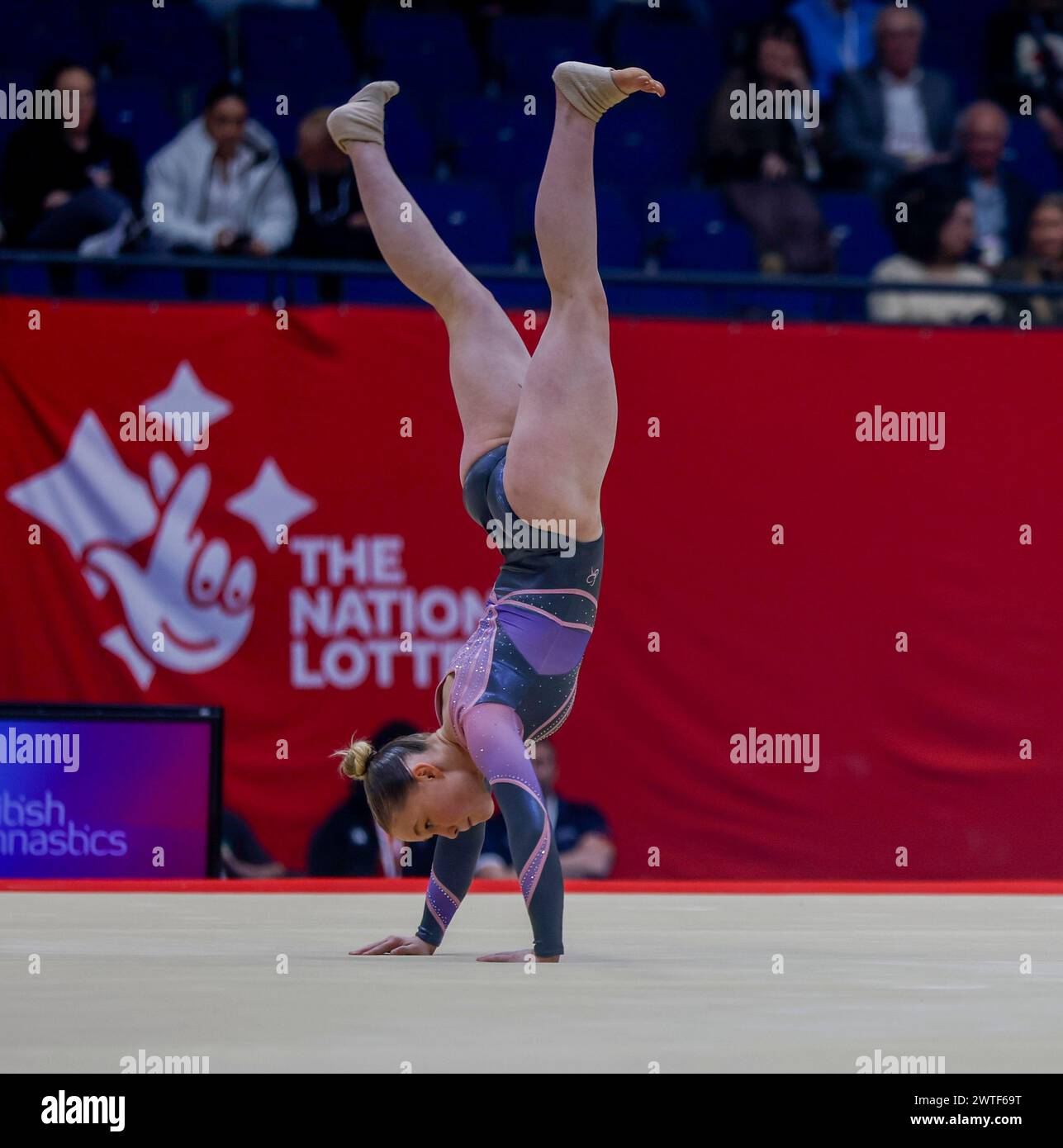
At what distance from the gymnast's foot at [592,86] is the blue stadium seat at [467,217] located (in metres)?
3.57

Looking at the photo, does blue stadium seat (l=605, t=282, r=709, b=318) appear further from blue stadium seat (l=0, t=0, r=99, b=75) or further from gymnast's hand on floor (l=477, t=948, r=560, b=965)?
gymnast's hand on floor (l=477, t=948, r=560, b=965)

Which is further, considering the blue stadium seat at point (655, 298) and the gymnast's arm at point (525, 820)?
the blue stadium seat at point (655, 298)

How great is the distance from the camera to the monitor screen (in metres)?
5.30

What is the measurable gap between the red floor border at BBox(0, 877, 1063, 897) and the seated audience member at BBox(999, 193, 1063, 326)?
101 inches

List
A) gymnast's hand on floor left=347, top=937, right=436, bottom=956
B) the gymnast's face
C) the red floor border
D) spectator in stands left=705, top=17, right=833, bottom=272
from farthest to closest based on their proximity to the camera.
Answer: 1. spectator in stands left=705, top=17, right=833, bottom=272
2. the red floor border
3. the gymnast's face
4. gymnast's hand on floor left=347, top=937, right=436, bottom=956

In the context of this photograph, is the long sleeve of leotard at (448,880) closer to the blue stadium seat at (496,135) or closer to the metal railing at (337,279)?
the metal railing at (337,279)

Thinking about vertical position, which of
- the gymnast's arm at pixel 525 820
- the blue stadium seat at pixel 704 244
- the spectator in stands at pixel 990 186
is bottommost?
the gymnast's arm at pixel 525 820

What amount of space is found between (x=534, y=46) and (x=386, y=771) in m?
5.50

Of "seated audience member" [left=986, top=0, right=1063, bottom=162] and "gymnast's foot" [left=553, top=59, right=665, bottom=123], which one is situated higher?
"seated audience member" [left=986, top=0, right=1063, bottom=162]

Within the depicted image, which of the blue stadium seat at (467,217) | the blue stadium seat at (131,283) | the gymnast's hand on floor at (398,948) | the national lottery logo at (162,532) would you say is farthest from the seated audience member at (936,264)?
the gymnast's hand on floor at (398,948)

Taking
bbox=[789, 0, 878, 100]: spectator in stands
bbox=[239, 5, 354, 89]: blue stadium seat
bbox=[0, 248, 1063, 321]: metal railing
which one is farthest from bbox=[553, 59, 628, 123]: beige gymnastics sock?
bbox=[789, 0, 878, 100]: spectator in stands

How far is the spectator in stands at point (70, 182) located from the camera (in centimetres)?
665

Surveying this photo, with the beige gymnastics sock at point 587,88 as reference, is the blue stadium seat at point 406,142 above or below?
above
